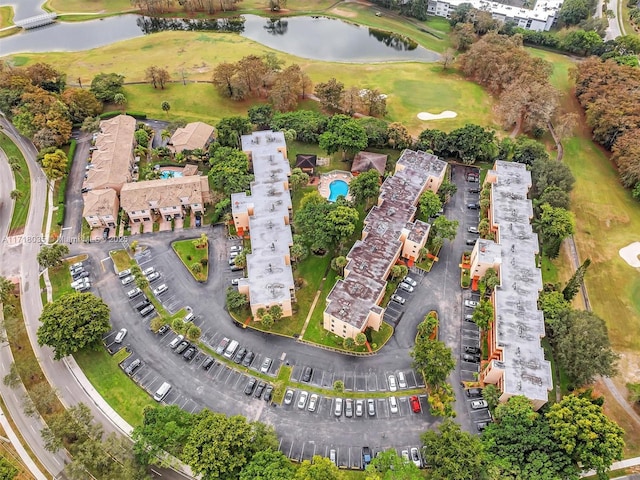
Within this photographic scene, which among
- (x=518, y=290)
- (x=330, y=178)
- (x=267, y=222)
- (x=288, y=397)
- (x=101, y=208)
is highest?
(x=330, y=178)

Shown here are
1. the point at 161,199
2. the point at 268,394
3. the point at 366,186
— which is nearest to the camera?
the point at 268,394

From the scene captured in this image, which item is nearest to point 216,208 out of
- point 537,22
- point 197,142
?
point 197,142

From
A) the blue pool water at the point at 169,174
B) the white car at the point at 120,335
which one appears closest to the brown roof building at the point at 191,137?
the blue pool water at the point at 169,174

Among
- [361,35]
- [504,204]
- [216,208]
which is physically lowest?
[216,208]

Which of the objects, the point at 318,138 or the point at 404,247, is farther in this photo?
the point at 318,138

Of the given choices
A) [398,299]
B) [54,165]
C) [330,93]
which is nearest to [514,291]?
[398,299]

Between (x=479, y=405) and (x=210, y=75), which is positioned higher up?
(x=210, y=75)

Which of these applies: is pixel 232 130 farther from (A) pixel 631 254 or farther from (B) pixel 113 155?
(A) pixel 631 254

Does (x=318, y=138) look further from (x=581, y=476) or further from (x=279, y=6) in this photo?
(x=279, y=6)
